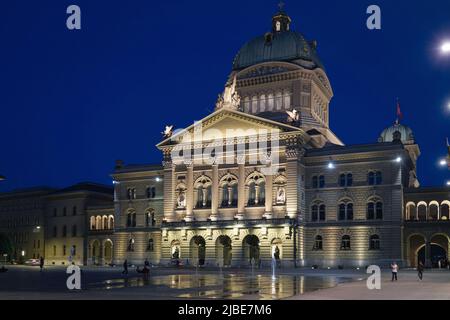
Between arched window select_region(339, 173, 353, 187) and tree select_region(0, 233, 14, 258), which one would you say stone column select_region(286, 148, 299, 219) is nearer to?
arched window select_region(339, 173, 353, 187)

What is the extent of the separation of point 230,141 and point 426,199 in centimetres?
2673

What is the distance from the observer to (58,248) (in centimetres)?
10944

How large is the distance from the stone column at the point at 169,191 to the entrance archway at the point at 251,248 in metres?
11.7

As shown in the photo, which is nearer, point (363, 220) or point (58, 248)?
point (363, 220)

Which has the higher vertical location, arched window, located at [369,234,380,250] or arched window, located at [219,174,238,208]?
arched window, located at [219,174,238,208]

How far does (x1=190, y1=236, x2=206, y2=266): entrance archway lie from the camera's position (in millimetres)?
86750

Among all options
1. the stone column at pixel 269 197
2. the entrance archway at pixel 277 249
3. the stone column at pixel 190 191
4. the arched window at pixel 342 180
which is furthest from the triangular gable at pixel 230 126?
the entrance archway at pixel 277 249

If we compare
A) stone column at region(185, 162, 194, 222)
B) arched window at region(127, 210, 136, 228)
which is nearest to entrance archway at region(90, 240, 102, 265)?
arched window at region(127, 210, 136, 228)

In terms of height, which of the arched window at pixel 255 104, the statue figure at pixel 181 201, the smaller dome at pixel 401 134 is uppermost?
the arched window at pixel 255 104

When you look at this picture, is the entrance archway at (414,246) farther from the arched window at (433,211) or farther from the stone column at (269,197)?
Result: the stone column at (269,197)

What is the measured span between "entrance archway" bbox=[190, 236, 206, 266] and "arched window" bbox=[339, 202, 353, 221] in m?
19.5

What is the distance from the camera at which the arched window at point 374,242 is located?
7875 cm
